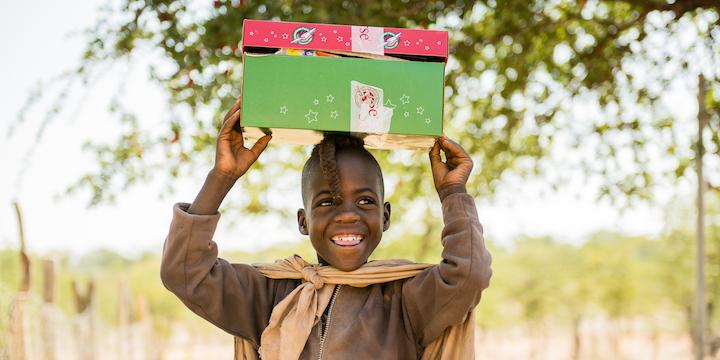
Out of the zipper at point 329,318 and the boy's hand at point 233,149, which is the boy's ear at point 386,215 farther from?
the boy's hand at point 233,149

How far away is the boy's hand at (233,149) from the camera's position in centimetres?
226

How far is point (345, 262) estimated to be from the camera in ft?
7.68

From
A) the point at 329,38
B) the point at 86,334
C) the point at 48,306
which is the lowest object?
the point at 86,334

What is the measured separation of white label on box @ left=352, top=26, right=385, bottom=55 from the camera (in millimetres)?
2109

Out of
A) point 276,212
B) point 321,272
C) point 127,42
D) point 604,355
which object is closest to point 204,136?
point 127,42

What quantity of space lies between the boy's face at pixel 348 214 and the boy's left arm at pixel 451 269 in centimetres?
19

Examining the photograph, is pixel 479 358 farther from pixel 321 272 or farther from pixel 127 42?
pixel 321 272

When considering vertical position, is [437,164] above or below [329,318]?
above

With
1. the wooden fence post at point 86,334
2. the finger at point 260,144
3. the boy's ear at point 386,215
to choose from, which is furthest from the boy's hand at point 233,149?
the wooden fence post at point 86,334

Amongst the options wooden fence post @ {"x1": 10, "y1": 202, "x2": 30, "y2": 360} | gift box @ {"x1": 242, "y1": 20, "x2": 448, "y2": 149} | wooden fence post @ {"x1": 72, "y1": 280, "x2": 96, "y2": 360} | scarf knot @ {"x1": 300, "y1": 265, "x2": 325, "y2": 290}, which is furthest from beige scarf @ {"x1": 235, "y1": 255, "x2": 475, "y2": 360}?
wooden fence post @ {"x1": 72, "y1": 280, "x2": 96, "y2": 360}

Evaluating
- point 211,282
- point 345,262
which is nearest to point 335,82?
point 345,262

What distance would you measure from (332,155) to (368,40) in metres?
0.37

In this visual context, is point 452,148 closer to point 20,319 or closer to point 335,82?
point 335,82

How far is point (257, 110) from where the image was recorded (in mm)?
2090
